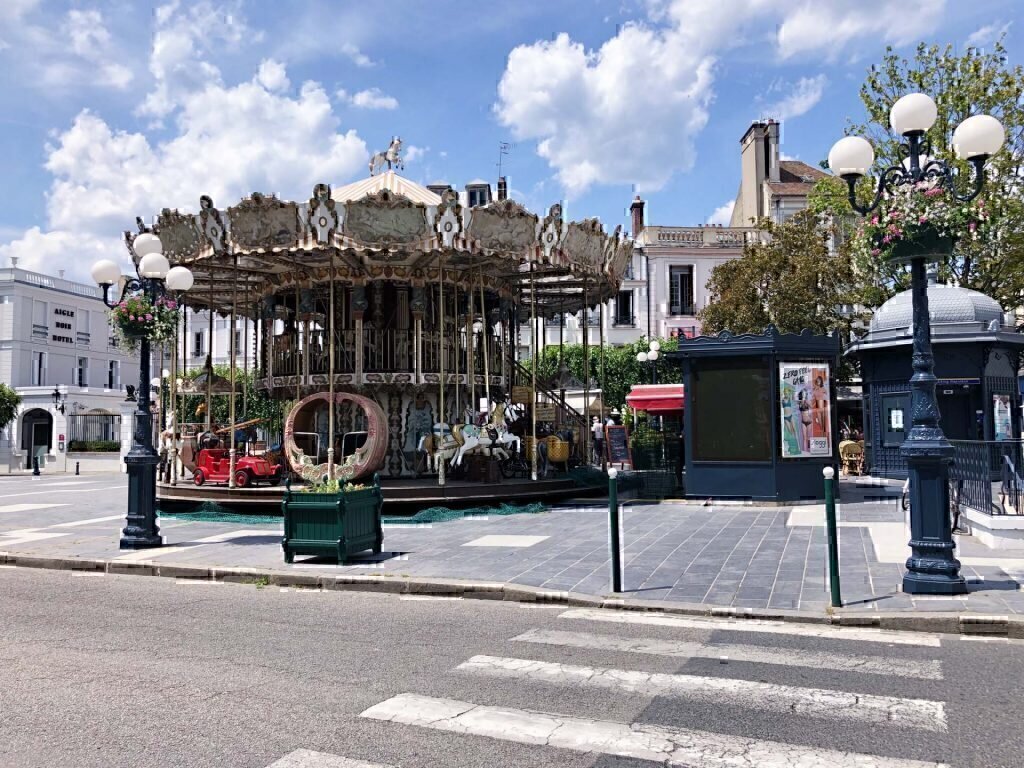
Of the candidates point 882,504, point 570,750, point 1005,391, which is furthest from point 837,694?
point 1005,391

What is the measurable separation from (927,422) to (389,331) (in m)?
13.8

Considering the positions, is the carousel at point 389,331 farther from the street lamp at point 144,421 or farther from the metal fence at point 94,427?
the metal fence at point 94,427

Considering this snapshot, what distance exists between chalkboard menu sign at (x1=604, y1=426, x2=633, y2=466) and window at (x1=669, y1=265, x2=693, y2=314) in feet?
67.9

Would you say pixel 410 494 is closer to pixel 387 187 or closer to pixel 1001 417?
pixel 387 187

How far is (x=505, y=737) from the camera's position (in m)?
4.87

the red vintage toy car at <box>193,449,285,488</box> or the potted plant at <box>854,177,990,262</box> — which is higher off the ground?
the potted plant at <box>854,177,990,262</box>

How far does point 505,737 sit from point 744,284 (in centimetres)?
2766

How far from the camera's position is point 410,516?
17.0 meters

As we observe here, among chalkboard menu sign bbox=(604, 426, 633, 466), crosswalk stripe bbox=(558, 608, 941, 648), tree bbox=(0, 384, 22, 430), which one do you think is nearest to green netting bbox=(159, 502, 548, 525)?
crosswalk stripe bbox=(558, 608, 941, 648)

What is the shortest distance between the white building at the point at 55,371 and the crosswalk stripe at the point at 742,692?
44995 mm

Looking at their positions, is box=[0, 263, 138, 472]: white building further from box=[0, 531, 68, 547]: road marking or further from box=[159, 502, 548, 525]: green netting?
box=[0, 531, 68, 547]: road marking

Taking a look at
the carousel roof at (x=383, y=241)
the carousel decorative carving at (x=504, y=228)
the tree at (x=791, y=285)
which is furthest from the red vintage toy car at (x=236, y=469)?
the tree at (x=791, y=285)

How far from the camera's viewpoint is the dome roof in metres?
20.9

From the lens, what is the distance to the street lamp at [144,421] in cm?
1325
